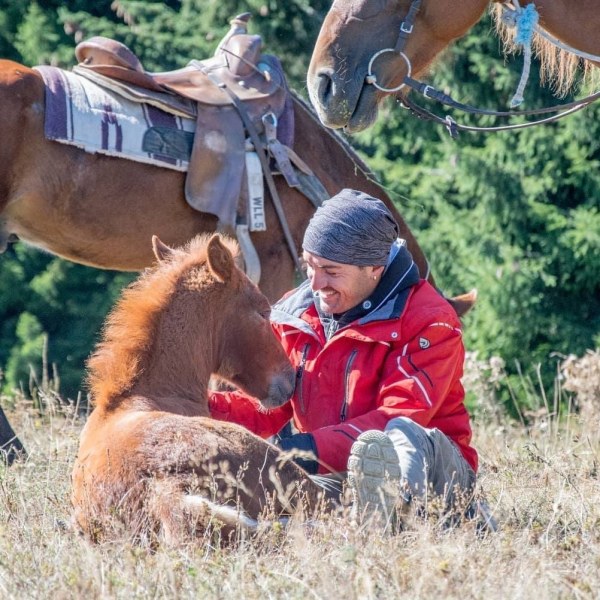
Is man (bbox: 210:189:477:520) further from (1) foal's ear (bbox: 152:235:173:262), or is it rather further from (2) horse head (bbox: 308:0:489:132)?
(2) horse head (bbox: 308:0:489:132)

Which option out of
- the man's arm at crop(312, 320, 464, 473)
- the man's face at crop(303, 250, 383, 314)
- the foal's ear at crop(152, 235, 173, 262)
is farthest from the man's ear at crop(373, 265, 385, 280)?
the foal's ear at crop(152, 235, 173, 262)

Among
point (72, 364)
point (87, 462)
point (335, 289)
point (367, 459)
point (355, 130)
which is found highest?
point (355, 130)

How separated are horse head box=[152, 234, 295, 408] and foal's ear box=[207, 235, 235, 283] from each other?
0.06m

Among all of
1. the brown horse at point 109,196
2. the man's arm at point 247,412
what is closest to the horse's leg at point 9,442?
the brown horse at point 109,196

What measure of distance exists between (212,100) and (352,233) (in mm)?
2484

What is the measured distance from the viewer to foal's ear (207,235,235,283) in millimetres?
4230

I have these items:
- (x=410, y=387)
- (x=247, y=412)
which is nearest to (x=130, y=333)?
(x=247, y=412)

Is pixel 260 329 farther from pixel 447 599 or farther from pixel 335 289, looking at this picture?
pixel 447 599

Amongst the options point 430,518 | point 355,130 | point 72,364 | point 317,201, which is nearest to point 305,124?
point 317,201

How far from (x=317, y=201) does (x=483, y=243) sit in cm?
374

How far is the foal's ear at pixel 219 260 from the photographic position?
13.9ft

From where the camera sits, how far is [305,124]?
22.5 feet

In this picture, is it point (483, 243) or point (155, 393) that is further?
point (483, 243)

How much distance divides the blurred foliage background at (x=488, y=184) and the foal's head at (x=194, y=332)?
4.88m
